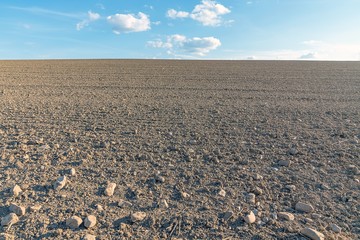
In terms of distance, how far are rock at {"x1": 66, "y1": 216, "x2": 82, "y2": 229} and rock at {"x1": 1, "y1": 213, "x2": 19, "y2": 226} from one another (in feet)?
1.85

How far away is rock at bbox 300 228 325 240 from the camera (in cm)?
286

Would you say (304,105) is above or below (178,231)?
above

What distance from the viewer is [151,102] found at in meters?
9.52

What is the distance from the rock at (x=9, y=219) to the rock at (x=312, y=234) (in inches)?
121

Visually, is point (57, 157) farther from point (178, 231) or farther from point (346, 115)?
point (346, 115)

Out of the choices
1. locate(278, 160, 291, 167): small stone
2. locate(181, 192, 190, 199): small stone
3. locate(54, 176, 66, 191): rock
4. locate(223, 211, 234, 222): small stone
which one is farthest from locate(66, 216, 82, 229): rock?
locate(278, 160, 291, 167): small stone

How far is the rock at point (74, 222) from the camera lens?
2.99 meters

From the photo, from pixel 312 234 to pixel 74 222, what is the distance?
2492 millimetres

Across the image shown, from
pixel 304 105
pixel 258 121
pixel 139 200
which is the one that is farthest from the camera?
pixel 304 105

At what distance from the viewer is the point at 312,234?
114 inches

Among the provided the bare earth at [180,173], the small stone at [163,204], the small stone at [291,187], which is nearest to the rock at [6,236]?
the bare earth at [180,173]

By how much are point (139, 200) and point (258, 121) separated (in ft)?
14.5

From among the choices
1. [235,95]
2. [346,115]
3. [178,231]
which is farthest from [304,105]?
[178,231]

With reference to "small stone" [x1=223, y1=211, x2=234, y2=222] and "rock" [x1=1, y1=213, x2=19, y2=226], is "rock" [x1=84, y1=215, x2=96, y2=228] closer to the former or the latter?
"rock" [x1=1, y1=213, x2=19, y2=226]
